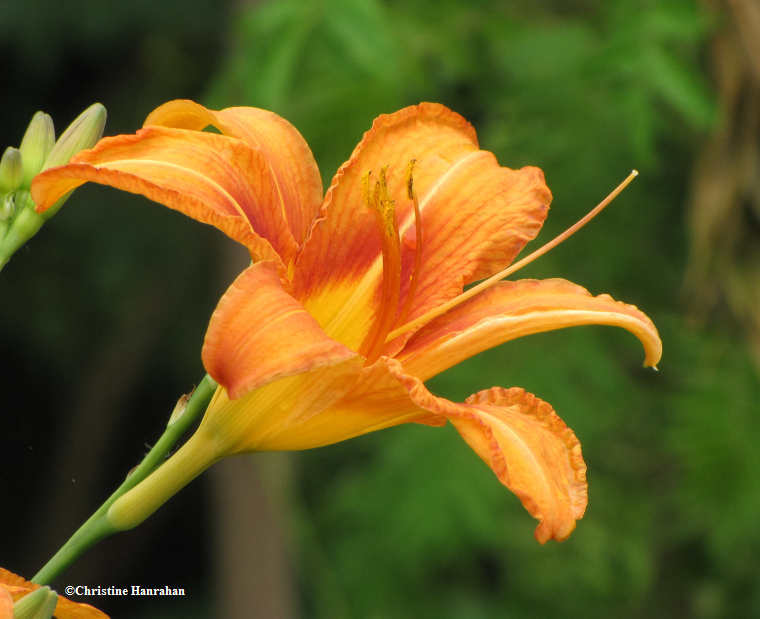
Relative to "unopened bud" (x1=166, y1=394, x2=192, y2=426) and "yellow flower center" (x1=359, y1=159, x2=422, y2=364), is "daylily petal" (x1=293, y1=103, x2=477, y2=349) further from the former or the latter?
"unopened bud" (x1=166, y1=394, x2=192, y2=426)

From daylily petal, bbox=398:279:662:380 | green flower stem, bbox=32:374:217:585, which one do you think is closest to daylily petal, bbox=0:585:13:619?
green flower stem, bbox=32:374:217:585

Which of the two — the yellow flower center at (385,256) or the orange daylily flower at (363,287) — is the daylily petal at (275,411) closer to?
the orange daylily flower at (363,287)

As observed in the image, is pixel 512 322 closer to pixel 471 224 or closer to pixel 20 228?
pixel 471 224

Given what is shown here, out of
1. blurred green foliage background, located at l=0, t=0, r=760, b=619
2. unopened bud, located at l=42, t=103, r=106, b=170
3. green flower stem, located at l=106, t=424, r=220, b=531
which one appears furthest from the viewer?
blurred green foliage background, located at l=0, t=0, r=760, b=619

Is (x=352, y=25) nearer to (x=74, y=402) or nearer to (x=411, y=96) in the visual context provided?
(x=411, y=96)

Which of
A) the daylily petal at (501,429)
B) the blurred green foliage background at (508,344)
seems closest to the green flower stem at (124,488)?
the daylily petal at (501,429)

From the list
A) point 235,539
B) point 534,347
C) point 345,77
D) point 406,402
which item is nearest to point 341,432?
point 406,402

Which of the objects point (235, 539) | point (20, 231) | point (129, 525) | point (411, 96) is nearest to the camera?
point (129, 525)
